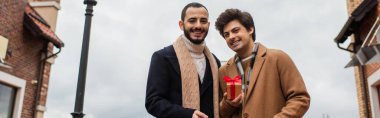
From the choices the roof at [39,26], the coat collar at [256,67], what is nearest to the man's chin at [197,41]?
the coat collar at [256,67]

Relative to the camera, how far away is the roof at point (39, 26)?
10.2 metres

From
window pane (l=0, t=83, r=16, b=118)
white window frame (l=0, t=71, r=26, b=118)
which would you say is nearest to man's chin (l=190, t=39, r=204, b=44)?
white window frame (l=0, t=71, r=26, b=118)

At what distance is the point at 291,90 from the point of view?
8.55 feet

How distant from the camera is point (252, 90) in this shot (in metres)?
2.70

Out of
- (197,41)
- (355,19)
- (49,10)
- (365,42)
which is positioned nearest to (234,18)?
(197,41)

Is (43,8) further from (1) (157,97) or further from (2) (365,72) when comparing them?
(1) (157,97)

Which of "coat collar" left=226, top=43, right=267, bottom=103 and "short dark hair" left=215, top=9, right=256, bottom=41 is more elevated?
"short dark hair" left=215, top=9, right=256, bottom=41

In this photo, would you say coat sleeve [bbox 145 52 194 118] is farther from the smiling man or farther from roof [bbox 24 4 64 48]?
roof [bbox 24 4 64 48]

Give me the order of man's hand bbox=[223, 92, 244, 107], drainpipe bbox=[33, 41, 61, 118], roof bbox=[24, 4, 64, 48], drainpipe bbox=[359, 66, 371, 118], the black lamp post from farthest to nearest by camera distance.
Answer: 1. drainpipe bbox=[33, 41, 61, 118]
2. roof bbox=[24, 4, 64, 48]
3. drainpipe bbox=[359, 66, 371, 118]
4. the black lamp post
5. man's hand bbox=[223, 92, 244, 107]

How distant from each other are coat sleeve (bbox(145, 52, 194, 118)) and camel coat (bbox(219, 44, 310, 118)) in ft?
1.06

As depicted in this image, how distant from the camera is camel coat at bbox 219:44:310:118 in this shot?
259 cm

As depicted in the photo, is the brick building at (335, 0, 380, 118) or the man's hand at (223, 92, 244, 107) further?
the brick building at (335, 0, 380, 118)

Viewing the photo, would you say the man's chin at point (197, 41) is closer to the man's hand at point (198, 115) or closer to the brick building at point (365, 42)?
the man's hand at point (198, 115)

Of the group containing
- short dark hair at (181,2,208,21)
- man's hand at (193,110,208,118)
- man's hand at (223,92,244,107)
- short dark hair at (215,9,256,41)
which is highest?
short dark hair at (181,2,208,21)
